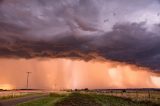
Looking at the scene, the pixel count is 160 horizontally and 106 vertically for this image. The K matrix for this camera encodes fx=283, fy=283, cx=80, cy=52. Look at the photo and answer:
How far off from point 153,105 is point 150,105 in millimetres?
749

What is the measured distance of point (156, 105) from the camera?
51.3 metres

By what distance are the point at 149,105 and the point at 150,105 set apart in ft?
0.89

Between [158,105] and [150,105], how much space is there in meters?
1.57

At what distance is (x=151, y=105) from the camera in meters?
51.8

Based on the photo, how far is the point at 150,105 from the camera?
169 ft

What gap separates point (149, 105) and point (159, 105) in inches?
76.4

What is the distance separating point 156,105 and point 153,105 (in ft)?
2.36

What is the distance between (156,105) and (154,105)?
51 cm

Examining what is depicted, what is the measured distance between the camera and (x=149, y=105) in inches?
2024

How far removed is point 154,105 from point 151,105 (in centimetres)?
54

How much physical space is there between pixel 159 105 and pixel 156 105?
48.3 inches

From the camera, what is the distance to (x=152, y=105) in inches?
2042

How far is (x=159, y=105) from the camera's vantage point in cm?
5016

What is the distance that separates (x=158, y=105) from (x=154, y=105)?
1.33 m
